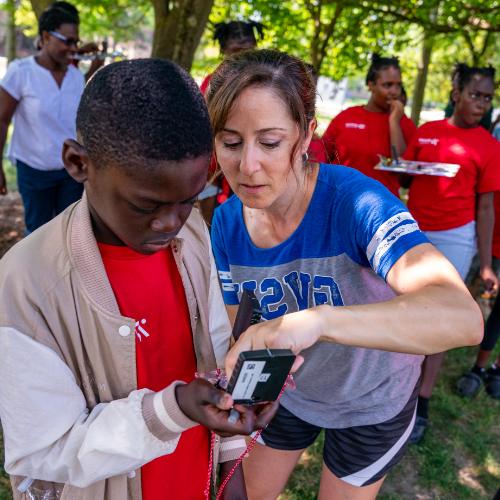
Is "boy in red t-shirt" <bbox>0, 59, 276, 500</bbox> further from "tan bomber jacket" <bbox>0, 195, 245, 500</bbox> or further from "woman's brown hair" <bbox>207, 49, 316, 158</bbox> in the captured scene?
"woman's brown hair" <bbox>207, 49, 316, 158</bbox>

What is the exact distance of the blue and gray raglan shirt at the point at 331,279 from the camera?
1.64 meters

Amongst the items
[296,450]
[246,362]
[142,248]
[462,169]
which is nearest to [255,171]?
[142,248]

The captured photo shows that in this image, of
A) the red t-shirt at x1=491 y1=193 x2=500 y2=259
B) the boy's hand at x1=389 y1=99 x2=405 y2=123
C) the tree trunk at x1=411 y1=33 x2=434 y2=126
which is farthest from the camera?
the tree trunk at x1=411 y1=33 x2=434 y2=126

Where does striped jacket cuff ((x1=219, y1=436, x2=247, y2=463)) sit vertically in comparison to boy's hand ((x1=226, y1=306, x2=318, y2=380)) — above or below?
below

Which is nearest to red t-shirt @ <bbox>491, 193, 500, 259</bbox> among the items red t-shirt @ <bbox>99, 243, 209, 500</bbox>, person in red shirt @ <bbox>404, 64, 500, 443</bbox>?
person in red shirt @ <bbox>404, 64, 500, 443</bbox>

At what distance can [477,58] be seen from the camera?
8.04m

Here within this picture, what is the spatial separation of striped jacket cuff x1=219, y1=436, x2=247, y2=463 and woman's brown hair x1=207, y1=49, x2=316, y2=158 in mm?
968

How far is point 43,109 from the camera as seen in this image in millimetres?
4422

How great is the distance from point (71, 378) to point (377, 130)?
12.6 ft

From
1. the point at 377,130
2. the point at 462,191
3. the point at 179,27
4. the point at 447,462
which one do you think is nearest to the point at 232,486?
the point at 447,462

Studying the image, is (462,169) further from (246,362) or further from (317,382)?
(246,362)

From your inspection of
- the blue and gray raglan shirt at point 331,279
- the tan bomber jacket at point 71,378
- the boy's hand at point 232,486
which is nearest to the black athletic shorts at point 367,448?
the blue and gray raglan shirt at point 331,279

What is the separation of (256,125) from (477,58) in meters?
7.65

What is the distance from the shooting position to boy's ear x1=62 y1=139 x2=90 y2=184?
125cm
